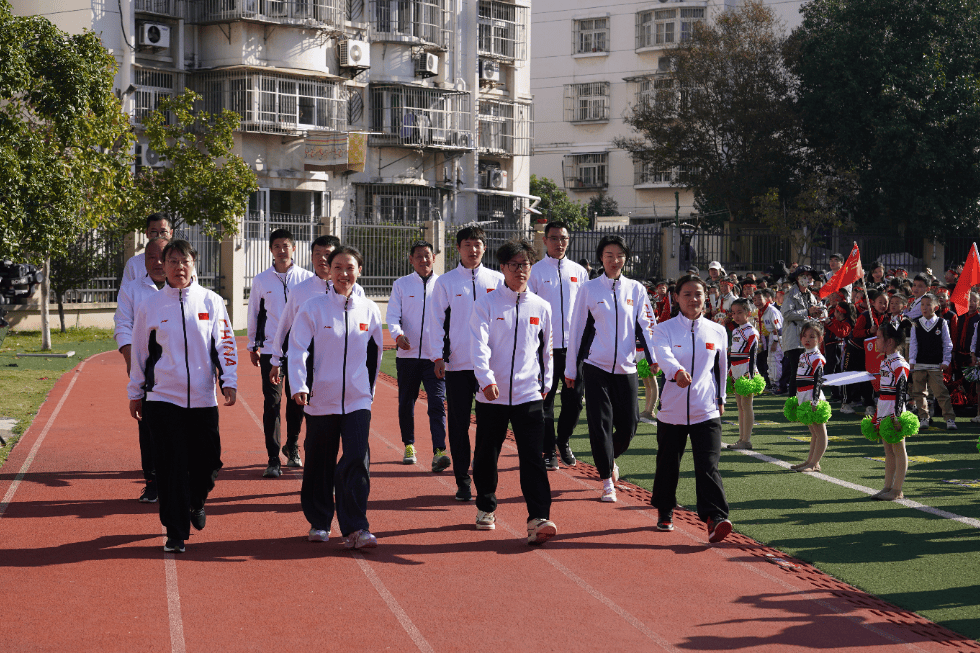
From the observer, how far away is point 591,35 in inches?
2085

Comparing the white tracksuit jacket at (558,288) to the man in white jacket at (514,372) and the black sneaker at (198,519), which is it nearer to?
the man in white jacket at (514,372)

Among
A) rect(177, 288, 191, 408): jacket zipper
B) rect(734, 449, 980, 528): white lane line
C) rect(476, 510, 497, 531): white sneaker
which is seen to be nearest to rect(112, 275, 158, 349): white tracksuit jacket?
rect(177, 288, 191, 408): jacket zipper

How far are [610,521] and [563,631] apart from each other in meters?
2.54

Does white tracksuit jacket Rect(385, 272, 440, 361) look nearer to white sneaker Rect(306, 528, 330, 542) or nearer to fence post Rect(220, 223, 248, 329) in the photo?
white sneaker Rect(306, 528, 330, 542)

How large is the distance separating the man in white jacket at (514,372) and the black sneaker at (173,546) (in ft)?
6.62

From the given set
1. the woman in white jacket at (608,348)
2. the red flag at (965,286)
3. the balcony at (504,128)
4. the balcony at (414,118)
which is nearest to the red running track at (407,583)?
the woman in white jacket at (608,348)

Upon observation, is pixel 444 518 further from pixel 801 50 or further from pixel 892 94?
pixel 801 50

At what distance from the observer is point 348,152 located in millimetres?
37062

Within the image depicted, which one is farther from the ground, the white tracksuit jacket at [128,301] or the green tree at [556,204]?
the green tree at [556,204]

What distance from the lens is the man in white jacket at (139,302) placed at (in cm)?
841

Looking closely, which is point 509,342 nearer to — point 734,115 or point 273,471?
point 273,471

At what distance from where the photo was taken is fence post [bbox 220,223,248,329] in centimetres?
2672

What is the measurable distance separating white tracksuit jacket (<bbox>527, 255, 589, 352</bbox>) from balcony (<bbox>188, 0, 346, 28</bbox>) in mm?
28193

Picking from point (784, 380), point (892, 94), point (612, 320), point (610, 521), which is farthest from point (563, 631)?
point (892, 94)
